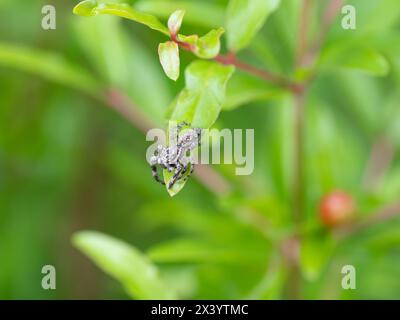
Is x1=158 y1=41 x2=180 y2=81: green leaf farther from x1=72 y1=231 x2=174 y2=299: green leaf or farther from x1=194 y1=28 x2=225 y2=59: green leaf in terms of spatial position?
x1=72 y1=231 x2=174 y2=299: green leaf

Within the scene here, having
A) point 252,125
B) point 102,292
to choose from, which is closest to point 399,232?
point 252,125

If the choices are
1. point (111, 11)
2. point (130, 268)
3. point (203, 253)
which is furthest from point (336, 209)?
point (111, 11)

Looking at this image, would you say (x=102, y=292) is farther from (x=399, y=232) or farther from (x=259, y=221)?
(x=399, y=232)

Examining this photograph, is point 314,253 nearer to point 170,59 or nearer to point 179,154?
point 179,154

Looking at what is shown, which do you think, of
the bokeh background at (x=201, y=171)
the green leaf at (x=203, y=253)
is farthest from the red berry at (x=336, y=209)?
the green leaf at (x=203, y=253)

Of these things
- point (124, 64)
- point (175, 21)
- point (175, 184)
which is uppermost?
point (124, 64)
